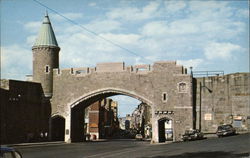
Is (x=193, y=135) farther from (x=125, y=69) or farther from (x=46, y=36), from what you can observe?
(x=46, y=36)

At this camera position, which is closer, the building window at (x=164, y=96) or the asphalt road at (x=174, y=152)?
the asphalt road at (x=174, y=152)

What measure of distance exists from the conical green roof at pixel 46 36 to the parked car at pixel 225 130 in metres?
22.0

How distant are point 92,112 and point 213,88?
39.5 meters

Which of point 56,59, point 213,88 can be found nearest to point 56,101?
point 56,59

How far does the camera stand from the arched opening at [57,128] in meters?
48.9

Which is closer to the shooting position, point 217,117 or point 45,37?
point 217,117

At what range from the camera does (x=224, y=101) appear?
41531mm

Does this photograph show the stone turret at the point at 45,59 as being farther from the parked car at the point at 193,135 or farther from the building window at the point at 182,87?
the parked car at the point at 193,135

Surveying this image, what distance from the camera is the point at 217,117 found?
137 feet

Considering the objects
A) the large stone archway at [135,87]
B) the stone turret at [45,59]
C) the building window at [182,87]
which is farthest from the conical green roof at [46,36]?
the building window at [182,87]

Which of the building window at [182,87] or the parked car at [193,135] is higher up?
the building window at [182,87]

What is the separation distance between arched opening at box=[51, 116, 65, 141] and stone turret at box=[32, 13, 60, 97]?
11.9 ft

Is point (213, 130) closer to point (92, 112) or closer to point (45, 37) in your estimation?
point (45, 37)

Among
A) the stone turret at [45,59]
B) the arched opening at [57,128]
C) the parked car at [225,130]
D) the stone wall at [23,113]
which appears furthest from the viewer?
the arched opening at [57,128]
